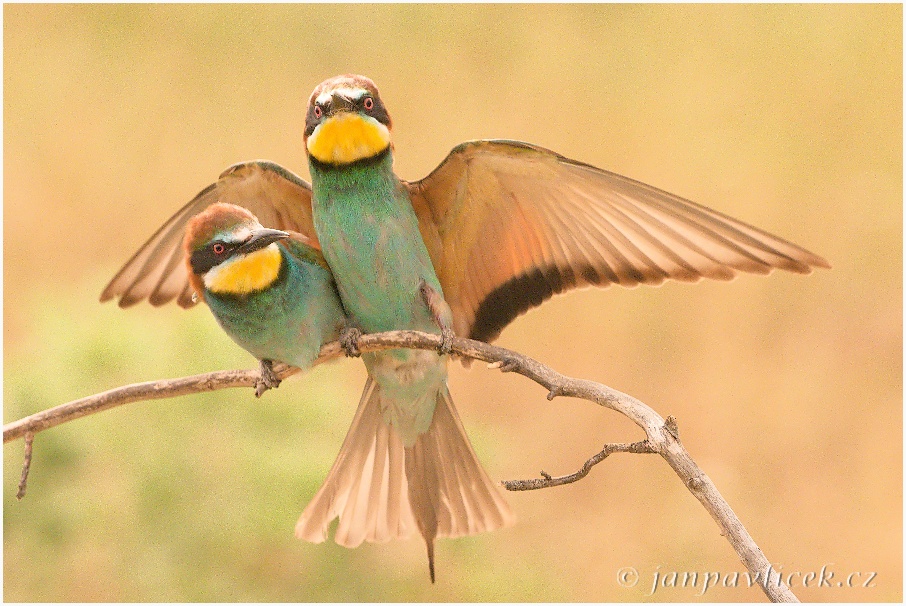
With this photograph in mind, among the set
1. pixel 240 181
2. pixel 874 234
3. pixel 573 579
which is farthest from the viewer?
pixel 874 234

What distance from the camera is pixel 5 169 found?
299 cm

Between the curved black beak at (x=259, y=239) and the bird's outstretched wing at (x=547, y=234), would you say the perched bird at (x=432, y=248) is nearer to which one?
the bird's outstretched wing at (x=547, y=234)

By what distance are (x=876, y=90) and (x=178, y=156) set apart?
6.84 ft

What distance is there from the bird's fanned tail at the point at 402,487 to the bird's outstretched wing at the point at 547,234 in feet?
0.66

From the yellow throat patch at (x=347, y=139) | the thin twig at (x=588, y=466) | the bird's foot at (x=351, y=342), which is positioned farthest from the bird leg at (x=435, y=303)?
the thin twig at (x=588, y=466)

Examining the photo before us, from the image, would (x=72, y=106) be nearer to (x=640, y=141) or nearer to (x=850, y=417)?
(x=640, y=141)

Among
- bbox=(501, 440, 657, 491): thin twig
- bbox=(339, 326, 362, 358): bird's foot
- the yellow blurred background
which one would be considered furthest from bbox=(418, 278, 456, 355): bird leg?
the yellow blurred background

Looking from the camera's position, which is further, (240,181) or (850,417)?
(850,417)

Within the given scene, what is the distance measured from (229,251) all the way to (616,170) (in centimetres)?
181

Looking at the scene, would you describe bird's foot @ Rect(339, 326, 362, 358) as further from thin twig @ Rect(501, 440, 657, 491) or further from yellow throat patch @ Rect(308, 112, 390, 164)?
thin twig @ Rect(501, 440, 657, 491)

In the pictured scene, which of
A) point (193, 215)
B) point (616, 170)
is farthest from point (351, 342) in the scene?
point (616, 170)

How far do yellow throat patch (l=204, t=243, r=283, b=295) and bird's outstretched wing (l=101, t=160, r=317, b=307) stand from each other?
20 centimetres

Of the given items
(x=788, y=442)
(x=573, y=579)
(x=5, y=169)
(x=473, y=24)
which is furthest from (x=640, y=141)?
(x=5, y=169)

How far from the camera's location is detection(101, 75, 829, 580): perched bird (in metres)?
1.34
